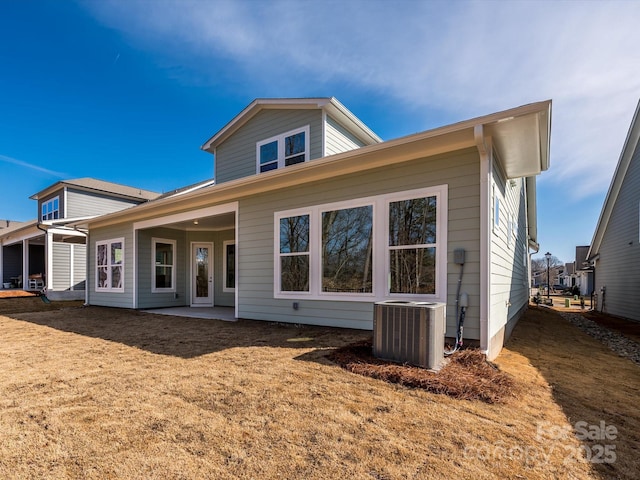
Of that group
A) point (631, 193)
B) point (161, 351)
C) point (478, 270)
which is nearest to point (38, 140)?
point (161, 351)

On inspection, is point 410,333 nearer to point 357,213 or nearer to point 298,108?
point 357,213

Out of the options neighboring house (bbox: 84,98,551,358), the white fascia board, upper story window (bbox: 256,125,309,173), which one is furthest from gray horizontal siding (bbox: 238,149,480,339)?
upper story window (bbox: 256,125,309,173)

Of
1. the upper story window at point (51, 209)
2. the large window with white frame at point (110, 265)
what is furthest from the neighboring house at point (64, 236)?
the large window with white frame at point (110, 265)

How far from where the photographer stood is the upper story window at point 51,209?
1654cm

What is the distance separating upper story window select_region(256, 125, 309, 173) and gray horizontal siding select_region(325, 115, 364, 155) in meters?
0.53

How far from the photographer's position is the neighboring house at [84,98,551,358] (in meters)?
4.43

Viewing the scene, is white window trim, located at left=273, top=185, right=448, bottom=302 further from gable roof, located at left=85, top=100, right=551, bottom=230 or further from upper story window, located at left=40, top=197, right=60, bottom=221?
upper story window, located at left=40, top=197, right=60, bottom=221

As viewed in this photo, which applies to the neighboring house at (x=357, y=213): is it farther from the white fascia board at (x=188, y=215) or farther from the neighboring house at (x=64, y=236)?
the neighboring house at (x=64, y=236)

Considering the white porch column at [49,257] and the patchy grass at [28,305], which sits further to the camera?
the white porch column at [49,257]

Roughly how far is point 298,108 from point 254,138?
1.69 meters

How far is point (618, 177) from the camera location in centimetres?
1111

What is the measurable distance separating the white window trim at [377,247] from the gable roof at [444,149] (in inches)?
21.6

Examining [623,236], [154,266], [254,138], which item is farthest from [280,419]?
[623,236]

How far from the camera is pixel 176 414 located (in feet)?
8.36
